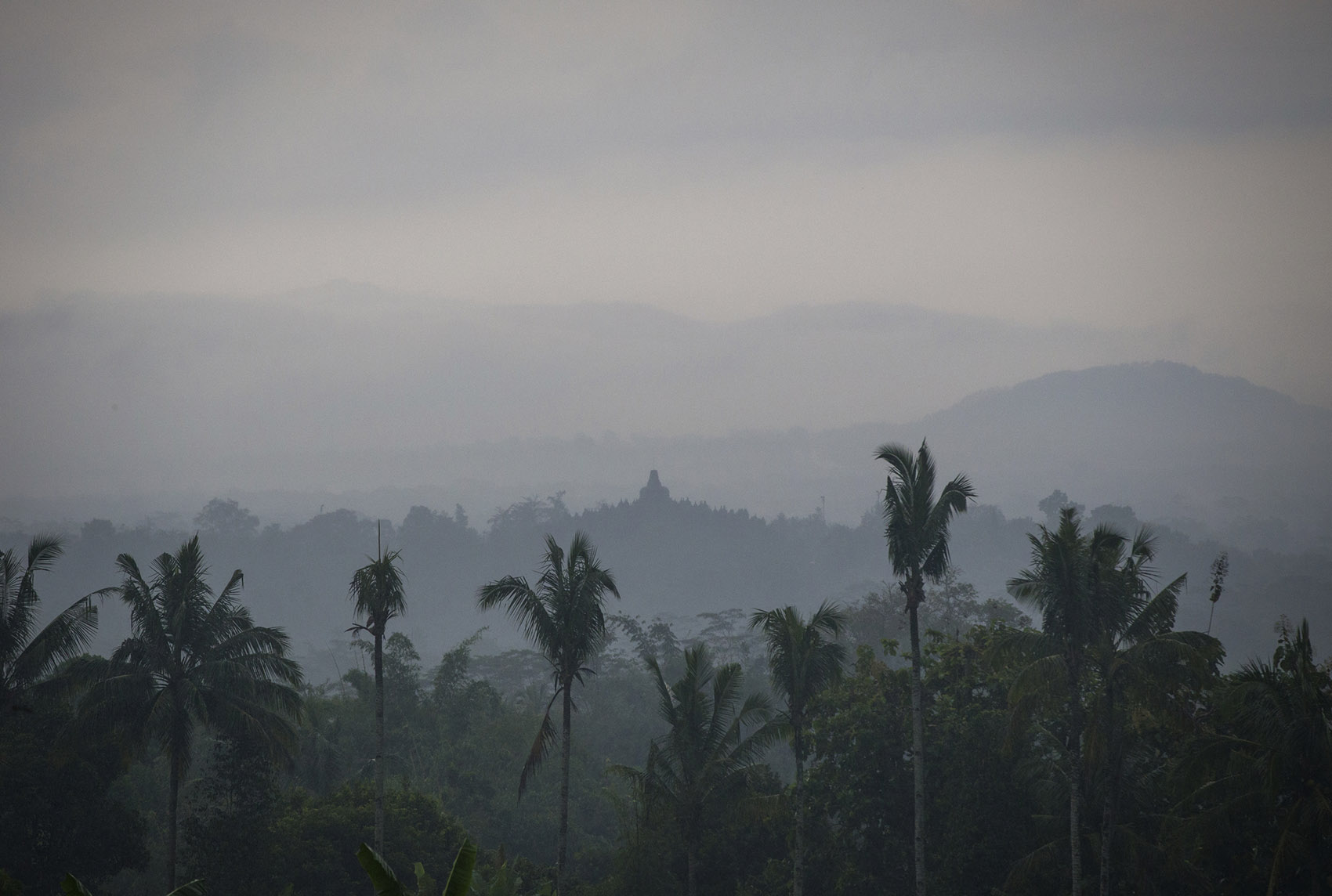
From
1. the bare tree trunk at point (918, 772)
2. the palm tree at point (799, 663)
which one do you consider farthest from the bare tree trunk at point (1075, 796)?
the palm tree at point (799, 663)

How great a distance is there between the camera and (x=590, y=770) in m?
48.8

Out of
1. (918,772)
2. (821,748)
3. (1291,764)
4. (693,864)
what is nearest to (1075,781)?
(918,772)

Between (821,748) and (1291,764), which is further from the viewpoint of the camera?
(821,748)

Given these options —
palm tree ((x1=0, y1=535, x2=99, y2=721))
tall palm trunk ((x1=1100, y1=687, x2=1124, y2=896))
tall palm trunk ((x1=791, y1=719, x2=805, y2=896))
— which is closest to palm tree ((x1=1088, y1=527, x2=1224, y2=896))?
tall palm trunk ((x1=1100, y1=687, x2=1124, y2=896))

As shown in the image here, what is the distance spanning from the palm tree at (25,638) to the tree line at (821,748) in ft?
0.21

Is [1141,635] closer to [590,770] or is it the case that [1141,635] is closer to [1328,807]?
[1328,807]

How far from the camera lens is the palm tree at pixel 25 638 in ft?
71.8

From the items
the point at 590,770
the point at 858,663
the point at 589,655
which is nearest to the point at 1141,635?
the point at 858,663

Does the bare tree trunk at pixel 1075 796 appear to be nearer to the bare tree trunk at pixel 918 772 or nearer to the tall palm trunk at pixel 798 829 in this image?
the bare tree trunk at pixel 918 772

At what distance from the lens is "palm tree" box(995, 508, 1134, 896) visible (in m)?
18.8

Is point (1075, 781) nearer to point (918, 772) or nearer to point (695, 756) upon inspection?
point (918, 772)

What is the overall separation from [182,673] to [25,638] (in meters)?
3.96

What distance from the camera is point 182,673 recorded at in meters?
21.8

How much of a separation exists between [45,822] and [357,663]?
97.3 metres
